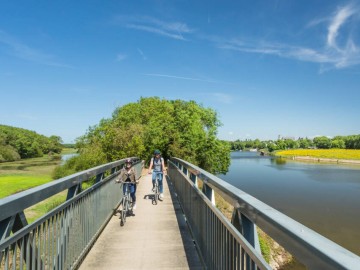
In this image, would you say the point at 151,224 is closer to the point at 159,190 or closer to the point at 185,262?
the point at 185,262

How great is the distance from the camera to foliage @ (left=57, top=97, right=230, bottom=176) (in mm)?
25812

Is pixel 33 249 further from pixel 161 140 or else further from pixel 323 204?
pixel 161 140

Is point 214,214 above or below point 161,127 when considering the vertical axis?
below

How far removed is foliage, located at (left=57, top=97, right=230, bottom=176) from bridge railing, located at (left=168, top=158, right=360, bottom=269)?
843 inches

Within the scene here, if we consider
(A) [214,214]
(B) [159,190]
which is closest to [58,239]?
(A) [214,214]

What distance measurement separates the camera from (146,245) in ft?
17.3

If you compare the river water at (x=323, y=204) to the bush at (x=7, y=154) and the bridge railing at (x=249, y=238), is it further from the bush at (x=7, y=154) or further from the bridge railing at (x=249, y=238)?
the bush at (x=7, y=154)

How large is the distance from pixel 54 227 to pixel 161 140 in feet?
109

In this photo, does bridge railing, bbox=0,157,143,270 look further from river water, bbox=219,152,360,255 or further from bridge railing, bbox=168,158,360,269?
river water, bbox=219,152,360,255

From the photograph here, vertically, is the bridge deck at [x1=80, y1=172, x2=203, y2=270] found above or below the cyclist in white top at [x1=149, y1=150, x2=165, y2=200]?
below

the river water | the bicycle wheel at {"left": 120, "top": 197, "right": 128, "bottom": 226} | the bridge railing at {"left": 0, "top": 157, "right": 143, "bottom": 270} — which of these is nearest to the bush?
the river water

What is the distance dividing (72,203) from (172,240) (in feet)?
7.03

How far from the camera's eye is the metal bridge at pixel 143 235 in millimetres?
1510

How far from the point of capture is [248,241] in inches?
89.7
